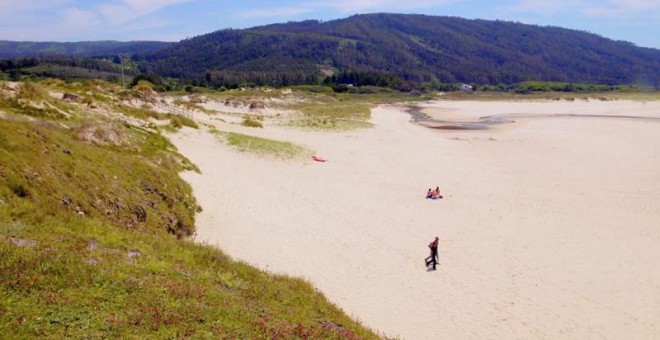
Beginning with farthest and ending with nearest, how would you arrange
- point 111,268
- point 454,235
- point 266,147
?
1. point 266,147
2. point 454,235
3. point 111,268

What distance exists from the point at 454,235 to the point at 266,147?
50.6 ft

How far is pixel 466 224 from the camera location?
1905 cm

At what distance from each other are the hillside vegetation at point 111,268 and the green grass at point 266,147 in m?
13.0

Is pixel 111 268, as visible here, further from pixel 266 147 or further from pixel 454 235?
pixel 266 147

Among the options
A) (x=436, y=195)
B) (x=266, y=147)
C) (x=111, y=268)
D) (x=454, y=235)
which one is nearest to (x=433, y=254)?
(x=454, y=235)

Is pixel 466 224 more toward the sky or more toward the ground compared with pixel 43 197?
more toward the ground

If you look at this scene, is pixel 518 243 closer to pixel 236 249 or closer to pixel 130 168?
pixel 236 249

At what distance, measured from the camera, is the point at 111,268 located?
8227 mm

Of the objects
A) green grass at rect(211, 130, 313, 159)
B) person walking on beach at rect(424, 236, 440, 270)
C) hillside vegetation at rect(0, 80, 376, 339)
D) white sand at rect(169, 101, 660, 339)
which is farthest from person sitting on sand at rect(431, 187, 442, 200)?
hillside vegetation at rect(0, 80, 376, 339)

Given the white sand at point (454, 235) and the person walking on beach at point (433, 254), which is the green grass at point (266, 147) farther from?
the person walking on beach at point (433, 254)

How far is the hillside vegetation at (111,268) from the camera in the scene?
22.5 feet

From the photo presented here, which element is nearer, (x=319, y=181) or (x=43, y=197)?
(x=43, y=197)

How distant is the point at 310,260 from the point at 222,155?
14.4 m

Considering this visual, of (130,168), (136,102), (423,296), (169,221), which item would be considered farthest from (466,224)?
(136,102)
